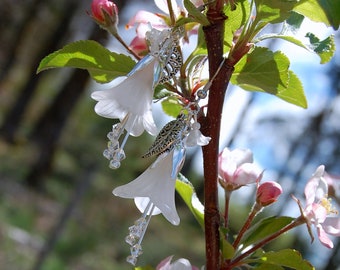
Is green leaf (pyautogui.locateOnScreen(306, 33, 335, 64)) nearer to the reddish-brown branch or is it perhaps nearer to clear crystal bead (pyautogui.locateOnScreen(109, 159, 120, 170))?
the reddish-brown branch

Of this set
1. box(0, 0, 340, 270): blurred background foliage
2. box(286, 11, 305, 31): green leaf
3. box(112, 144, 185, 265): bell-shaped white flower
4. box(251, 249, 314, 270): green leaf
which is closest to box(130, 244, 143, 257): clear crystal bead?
box(112, 144, 185, 265): bell-shaped white flower

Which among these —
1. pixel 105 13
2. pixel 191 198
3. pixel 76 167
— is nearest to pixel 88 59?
pixel 105 13

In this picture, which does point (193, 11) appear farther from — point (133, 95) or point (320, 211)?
point (320, 211)

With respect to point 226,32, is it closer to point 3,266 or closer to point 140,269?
point 140,269

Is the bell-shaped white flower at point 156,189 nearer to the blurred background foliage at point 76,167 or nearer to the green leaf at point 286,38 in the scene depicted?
the green leaf at point 286,38

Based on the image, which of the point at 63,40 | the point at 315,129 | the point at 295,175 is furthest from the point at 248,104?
the point at 63,40

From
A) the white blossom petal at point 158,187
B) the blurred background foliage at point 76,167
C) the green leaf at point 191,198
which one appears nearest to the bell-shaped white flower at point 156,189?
the white blossom petal at point 158,187
